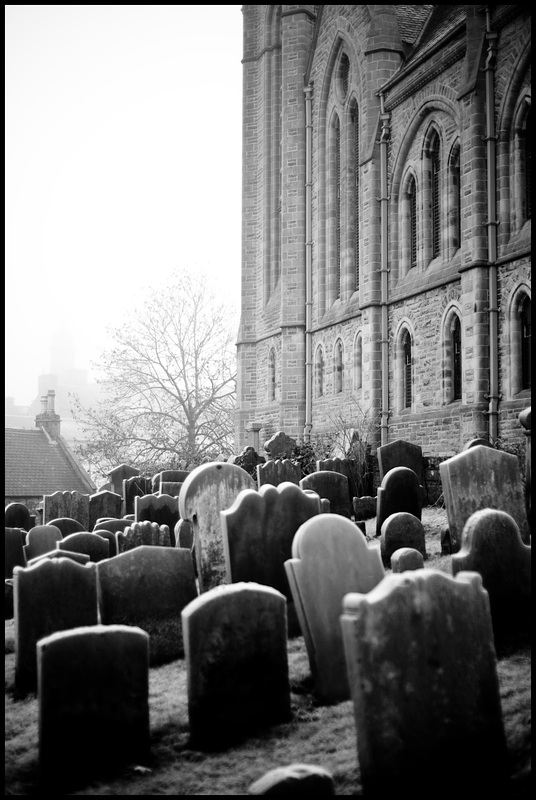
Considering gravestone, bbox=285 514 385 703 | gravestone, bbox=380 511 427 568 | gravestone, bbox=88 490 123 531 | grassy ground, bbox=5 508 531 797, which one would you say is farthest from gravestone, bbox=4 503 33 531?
gravestone, bbox=285 514 385 703

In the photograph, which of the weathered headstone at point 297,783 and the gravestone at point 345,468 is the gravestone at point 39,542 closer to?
the gravestone at point 345,468

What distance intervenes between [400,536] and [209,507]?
214cm

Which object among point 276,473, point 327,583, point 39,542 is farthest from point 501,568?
point 276,473

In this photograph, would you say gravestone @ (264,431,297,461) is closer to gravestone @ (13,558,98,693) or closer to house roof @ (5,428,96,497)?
gravestone @ (13,558,98,693)

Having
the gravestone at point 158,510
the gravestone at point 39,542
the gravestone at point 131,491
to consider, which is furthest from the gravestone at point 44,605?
the gravestone at point 131,491

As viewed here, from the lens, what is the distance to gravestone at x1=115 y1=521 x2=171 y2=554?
8.41 metres

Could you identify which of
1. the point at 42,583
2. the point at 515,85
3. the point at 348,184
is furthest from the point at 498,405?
the point at 42,583

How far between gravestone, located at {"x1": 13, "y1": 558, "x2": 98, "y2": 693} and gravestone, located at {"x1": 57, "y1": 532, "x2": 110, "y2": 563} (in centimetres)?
221

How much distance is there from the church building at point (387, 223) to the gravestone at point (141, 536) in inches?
386

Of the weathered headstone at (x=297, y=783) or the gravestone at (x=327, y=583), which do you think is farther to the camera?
the gravestone at (x=327, y=583)

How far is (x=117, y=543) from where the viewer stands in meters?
8.48

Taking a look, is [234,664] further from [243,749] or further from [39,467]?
[39,467]

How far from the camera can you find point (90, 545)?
8.07 m

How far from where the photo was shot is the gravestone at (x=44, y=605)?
5.70 meters
